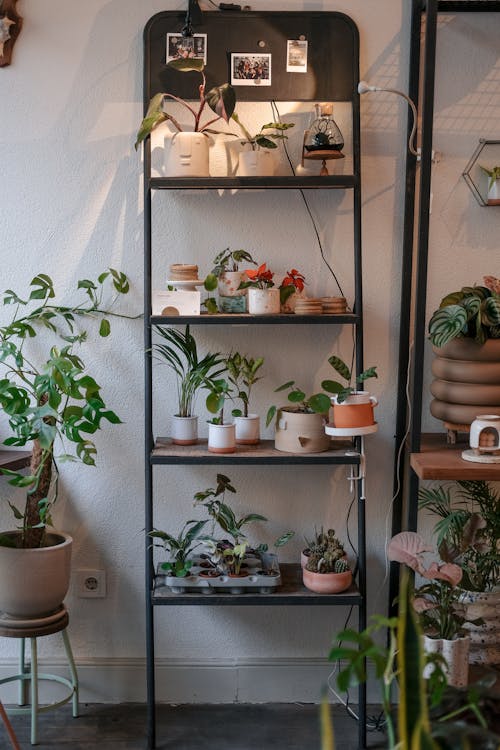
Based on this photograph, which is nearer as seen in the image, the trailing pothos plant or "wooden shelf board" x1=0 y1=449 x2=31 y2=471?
the trailing pothos plant

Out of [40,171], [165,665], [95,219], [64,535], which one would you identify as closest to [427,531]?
[165,665]

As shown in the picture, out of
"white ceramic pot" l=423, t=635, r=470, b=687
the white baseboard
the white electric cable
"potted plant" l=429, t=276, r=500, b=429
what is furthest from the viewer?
the white baseboard

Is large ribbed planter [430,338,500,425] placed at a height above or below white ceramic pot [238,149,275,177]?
below

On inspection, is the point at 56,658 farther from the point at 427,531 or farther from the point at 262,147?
the point at 262,147

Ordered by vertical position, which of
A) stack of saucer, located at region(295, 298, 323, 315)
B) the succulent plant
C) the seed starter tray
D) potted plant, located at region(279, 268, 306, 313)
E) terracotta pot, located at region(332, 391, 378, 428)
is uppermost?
potted plant, located at region(279, 268, 306, 313)

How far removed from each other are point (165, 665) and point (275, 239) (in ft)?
4.97

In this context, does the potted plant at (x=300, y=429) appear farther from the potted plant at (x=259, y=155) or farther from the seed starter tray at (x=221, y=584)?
the potted plant at (x=259, y=155)

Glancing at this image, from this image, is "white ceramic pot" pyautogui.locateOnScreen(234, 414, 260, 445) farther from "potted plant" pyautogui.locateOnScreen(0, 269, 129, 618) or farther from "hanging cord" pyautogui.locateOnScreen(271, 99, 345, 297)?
"hanging cord" pyautogui.locateOnScreen(271, 99, 345, 297)

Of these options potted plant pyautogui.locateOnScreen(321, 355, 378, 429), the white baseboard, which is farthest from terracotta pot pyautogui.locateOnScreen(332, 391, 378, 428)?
the white baseboard

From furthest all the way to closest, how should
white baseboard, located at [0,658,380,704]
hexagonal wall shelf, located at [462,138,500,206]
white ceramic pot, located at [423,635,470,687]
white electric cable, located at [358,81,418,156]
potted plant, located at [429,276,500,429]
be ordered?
1. white baseboard, located at [0,658,380,704]
2. hexagonal wall shelf, located at [462,138,500,206]
3. white electric cable, located at [358,81,418,156]
4. potted plant, located at [429,276,500,429]
5. white ceramic pot, located at [423,635,470,687]

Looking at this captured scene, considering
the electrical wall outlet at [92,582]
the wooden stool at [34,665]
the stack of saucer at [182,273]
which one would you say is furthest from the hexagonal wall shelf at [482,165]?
the wooden stool at [34,665]

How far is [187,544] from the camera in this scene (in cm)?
289

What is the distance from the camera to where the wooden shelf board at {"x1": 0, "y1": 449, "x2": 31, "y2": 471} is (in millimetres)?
2885

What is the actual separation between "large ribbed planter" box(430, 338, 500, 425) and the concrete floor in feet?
3.57
